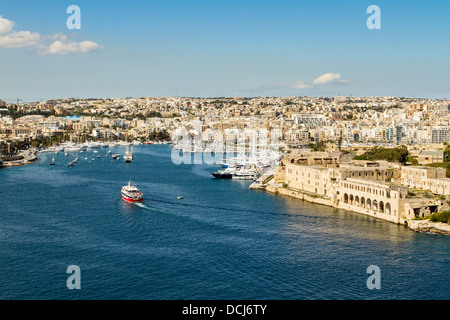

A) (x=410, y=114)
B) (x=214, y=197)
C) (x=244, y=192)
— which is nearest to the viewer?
(x=214, y=197)

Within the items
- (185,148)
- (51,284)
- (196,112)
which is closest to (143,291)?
(51,284)

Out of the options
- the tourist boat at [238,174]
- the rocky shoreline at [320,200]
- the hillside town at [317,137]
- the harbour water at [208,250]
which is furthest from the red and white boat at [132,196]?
the tourist boat at [238,174]

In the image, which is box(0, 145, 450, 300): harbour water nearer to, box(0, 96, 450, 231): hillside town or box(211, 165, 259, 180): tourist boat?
box(0, 96, 450, 231): hillside town

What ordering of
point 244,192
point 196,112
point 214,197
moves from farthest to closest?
point 196,112, point 244,192, point 214,197

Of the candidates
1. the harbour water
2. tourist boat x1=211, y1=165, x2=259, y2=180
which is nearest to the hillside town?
tourist boat x1=211, y1=165, x2=259, y2=180

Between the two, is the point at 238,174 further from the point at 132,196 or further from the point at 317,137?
the point at 317,137
